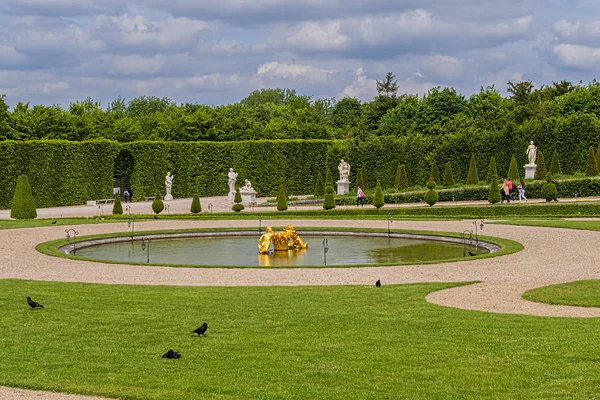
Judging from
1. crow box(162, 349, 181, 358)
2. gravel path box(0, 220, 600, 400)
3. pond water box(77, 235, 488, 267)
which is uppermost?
crow box(162, 349, 181, 358)

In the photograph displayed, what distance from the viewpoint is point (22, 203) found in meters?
35.7

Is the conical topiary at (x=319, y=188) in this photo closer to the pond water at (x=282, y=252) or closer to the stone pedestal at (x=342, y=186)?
the stone pedestal at (x=342, y=186)

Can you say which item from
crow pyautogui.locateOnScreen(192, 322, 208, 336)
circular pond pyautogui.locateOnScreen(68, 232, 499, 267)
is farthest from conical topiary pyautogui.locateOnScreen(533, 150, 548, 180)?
crow pyautogui.locateOnScreen(192, 322, 208, 336)

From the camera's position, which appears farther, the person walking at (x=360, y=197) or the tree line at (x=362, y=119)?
the tree line at (x=362, y=119)

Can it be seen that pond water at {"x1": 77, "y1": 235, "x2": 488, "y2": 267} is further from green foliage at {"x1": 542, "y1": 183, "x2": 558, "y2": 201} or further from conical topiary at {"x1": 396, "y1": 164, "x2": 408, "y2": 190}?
conical topiary at {"x1": 396, "y1": 164, "x2": 408, "y2": 190}

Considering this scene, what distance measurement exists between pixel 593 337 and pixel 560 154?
40.0m

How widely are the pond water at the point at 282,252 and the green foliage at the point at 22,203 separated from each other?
10657 millimetres

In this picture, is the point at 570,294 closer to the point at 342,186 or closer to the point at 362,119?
the point at 342,186

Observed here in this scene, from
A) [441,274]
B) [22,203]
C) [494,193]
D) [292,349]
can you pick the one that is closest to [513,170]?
[494,193]

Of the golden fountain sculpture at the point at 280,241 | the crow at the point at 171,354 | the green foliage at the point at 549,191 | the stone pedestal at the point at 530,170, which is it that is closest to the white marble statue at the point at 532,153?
the stone pedestal at the point at 530,170

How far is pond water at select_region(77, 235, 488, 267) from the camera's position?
2216cm

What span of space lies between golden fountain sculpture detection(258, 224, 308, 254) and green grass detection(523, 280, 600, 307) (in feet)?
34.8

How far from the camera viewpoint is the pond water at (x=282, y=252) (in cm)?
2216

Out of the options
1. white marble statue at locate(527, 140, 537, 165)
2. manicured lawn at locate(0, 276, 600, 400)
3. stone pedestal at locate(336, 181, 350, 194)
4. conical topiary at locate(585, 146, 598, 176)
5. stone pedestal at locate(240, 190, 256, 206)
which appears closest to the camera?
manicured lawn at locate(0, 276, 600, 400)
